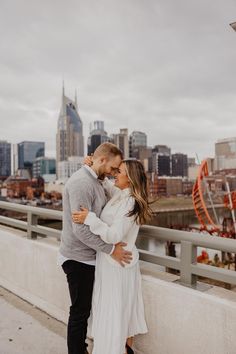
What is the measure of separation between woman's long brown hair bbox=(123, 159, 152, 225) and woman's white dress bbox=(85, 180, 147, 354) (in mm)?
43

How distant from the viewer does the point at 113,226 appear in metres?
2.24

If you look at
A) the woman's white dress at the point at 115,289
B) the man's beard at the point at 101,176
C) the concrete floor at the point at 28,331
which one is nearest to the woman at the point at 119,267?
the woman's white dress at the point at 115,289

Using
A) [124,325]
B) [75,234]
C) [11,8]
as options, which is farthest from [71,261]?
[11,8]

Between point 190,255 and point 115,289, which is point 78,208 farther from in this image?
point 190,255

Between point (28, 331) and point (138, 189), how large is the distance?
2025 millimetres

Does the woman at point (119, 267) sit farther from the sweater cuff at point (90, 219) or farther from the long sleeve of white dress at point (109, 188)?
the long sleeve of white dress at point (109, 188)

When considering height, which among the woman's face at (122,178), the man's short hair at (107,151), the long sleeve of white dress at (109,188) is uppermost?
the man's short hair at (107,151)

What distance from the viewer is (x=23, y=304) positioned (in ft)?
12.7

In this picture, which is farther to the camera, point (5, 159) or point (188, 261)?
point (5, 159)

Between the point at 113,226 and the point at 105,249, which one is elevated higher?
the point at 113,226

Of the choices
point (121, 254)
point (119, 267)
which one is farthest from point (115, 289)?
point (121, 254)

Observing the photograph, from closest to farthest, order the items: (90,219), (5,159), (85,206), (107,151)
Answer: (90,219), (85,206), (107,151), (5,159)

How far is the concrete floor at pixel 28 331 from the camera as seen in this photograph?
2.96 m

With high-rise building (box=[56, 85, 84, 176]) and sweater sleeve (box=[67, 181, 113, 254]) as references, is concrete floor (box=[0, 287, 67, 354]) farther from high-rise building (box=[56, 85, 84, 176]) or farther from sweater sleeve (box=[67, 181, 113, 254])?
high-rise building (box=[56, 85, 84, 176])
